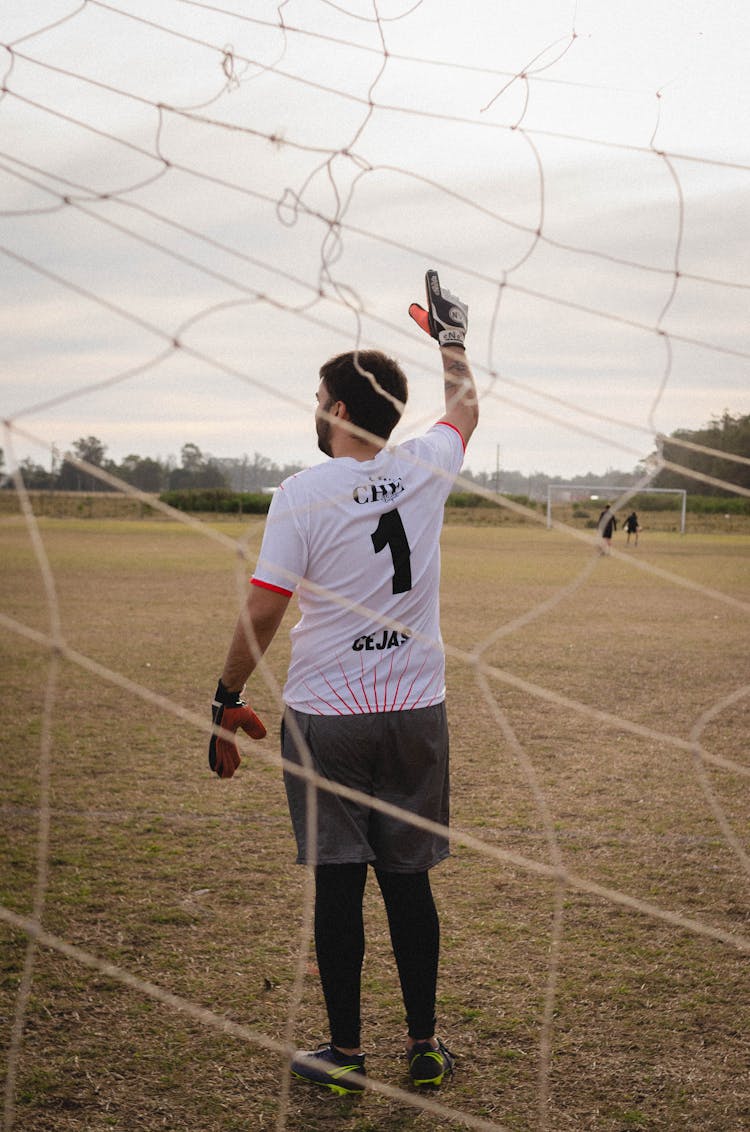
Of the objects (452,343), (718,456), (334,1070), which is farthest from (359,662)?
(718,456)

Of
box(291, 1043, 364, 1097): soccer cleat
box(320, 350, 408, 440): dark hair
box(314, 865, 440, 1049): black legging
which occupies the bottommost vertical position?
box(291, 1043, 364, 1097): soccer cleat

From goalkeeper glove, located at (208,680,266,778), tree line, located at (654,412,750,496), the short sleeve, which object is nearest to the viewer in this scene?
the short sleeve

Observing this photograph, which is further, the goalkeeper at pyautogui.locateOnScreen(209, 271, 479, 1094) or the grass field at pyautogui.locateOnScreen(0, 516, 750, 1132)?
the grass field at pyautogui.locateOnScreen(0, 516, 750, 1132)

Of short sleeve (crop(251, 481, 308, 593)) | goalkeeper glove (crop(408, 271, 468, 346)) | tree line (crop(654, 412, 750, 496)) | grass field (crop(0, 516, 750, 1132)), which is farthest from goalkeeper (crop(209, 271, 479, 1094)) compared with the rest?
tree line (crop(654, 412, 750, 496))

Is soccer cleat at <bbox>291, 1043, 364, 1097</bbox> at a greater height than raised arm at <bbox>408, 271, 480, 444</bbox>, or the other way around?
raised arm at <bbox>408, 271, 480, 444</bbox>

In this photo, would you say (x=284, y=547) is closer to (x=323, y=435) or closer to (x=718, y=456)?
(x=323, y=435)

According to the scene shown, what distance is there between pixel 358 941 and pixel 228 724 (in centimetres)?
60

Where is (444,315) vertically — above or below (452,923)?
above

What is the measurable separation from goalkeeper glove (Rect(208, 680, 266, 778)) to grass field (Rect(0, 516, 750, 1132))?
21 centimetres

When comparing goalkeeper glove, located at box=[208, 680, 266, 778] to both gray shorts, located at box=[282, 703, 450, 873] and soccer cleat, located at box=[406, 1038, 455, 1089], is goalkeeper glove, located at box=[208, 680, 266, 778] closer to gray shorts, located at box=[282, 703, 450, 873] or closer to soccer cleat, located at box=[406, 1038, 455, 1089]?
gray shorts, located at box=[282, 703, 450, 873]

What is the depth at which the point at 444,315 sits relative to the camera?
2342 mm

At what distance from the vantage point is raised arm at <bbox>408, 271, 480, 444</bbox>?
2.33 meters

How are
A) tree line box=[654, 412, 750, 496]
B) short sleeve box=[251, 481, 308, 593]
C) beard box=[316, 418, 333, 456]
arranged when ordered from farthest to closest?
tree line box=[654, 412, 750, 496], beard box=[316, 418, 333, 456], short sleeve box=[251, 481, 308, 593]

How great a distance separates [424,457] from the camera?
2209 mm
